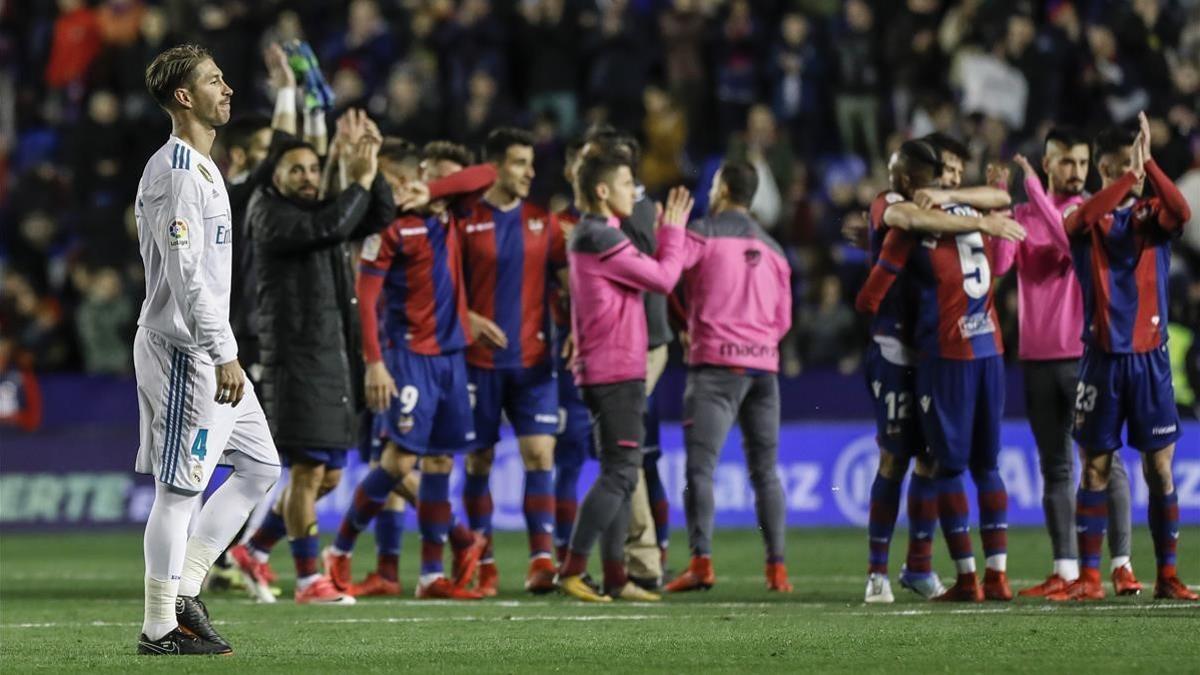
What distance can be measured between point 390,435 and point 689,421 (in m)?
1.74

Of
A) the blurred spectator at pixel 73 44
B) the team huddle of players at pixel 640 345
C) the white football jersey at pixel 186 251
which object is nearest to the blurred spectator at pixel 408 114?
the blurred spectator at pixel 73 44

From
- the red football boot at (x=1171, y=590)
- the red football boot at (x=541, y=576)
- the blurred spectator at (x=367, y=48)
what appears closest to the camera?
the red football boot at (x=1171, y=590)

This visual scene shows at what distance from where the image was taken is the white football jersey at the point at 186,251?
307 inches

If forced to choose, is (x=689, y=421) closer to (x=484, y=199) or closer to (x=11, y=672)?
(x=484, y=199)

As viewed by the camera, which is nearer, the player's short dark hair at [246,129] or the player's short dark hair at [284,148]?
the player's short dark hair at [284,148]

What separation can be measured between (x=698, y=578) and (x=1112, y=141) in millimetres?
3387

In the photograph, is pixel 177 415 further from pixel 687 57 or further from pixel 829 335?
pixel 687 57

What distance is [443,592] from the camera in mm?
11320

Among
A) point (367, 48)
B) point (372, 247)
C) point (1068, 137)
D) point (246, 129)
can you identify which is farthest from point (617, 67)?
point (1068, 137)

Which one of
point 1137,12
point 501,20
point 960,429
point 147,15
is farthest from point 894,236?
point 147,15

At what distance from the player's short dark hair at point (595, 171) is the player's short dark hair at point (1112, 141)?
2480 millimetres

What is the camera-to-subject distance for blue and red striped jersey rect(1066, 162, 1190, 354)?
1015cm

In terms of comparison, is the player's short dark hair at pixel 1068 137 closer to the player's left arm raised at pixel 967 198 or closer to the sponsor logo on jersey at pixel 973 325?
the player's left arm raised at pixel 967 198

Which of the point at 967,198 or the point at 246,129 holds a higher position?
the point at 246,129
